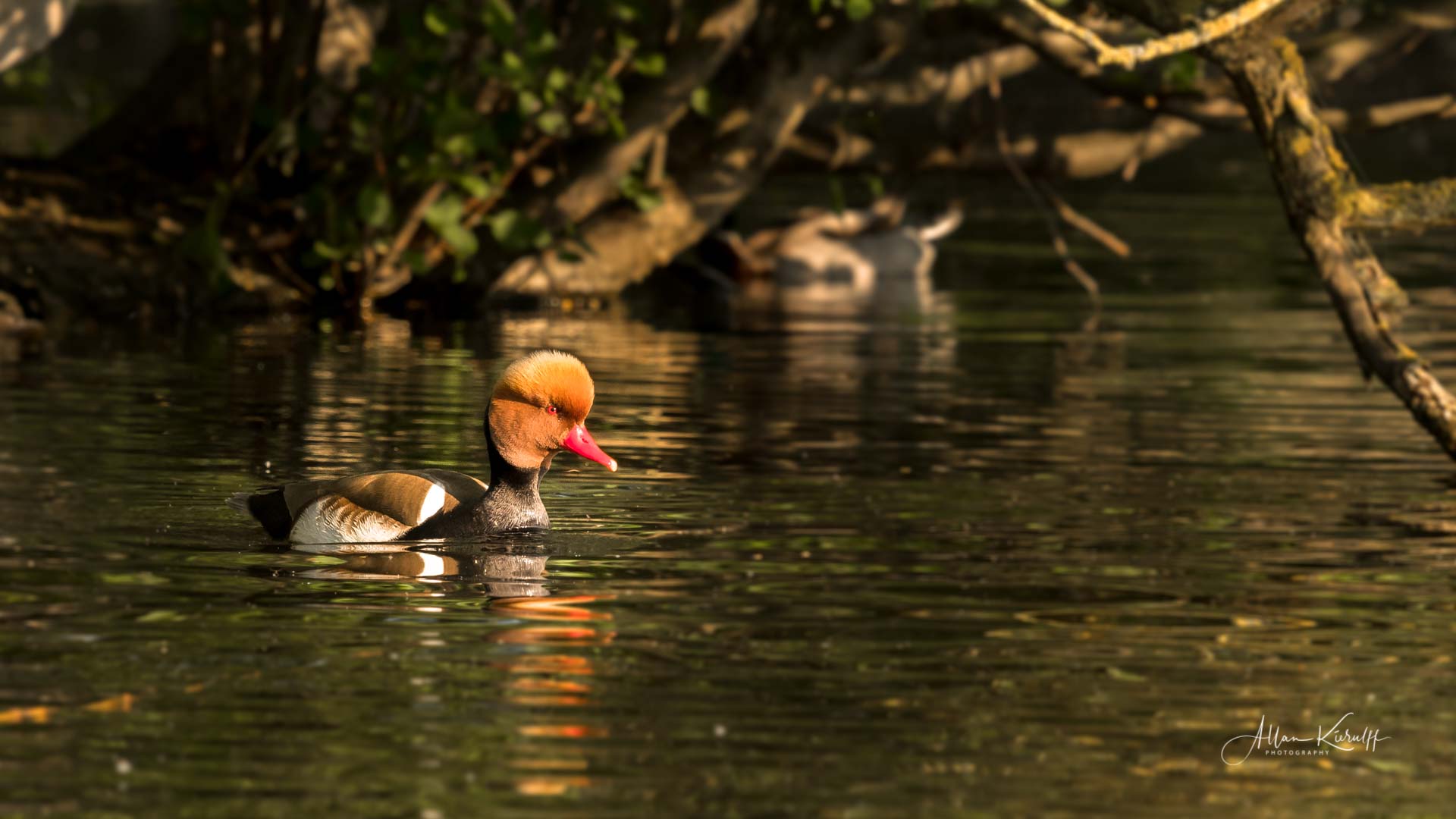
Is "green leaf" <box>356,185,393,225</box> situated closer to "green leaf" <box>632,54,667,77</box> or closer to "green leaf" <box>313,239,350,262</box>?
"green leaf" <box>313,239,350,262</box>

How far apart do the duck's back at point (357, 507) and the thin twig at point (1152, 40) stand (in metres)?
2.87

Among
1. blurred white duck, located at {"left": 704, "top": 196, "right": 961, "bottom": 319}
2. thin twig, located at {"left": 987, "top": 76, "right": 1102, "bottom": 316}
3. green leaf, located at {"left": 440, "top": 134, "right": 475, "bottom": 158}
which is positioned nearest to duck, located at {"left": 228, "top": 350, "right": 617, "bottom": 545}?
green leaf, located at {"left": 440, "top": 134, "right": 475, "bottom": 158}

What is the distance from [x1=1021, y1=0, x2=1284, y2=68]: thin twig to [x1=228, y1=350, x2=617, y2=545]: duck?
223 cm

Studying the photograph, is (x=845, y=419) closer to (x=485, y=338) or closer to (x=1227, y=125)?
(x=485, y=338)

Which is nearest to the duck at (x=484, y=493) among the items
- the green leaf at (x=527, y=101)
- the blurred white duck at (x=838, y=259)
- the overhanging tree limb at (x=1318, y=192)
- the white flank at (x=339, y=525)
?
the white flank at (x=339, y=525)

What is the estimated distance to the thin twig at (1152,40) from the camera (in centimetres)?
974

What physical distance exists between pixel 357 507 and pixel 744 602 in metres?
1.76

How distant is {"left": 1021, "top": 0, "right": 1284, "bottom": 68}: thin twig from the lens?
974 centimetres

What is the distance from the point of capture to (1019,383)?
1741 cm

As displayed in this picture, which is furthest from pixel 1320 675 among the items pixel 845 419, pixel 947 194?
pixel 947 194

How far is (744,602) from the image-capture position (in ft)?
31.6

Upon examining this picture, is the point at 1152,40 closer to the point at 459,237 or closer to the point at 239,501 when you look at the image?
the point at 239,501

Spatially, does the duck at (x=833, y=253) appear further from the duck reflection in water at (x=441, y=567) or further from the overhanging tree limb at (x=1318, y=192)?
the duck reflection in water at (x=441, y=567)

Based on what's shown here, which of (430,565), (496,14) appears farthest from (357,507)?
(496,14)
